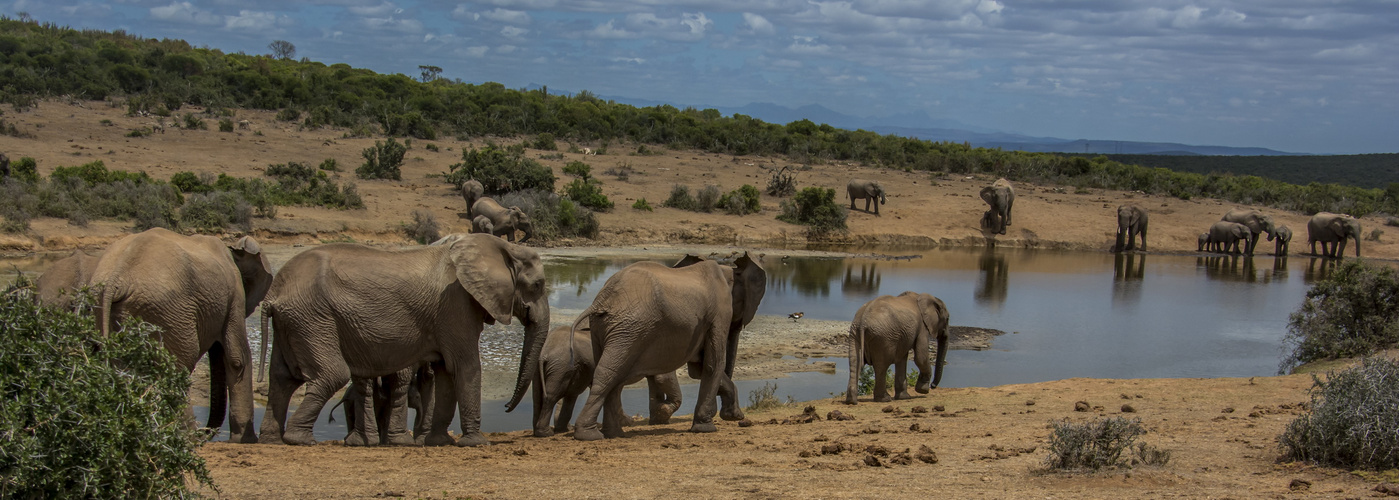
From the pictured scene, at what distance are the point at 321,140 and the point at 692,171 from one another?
12499 millimetres

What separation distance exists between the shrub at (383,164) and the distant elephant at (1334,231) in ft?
92.8

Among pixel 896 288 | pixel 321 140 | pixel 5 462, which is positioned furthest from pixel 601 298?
pixel 321 140

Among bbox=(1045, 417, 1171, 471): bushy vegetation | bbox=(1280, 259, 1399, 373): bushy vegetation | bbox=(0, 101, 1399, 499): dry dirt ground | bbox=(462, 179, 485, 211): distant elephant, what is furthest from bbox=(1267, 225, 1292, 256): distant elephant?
bbox=(1045, 417, 1171, 471): bushy vegetation

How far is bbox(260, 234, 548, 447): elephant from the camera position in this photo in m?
7.86

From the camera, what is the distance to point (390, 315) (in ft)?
26.3

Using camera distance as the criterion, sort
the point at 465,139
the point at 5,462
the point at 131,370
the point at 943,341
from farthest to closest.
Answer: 1. the point at 465,139
2. the point at 943,341
3. the point at 131,370
4. the point at 5,462

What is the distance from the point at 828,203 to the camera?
107ft

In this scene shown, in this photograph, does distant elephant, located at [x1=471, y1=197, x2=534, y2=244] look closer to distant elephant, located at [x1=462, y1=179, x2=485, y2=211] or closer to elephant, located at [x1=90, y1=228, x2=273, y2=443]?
distant elephant, located at [x1=462, y1=179, x2=485, y2=211]

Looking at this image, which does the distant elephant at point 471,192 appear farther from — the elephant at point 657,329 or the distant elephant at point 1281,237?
the distant elephant at point 1281,237

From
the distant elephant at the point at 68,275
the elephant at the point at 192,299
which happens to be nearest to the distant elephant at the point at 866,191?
the elephant at the point at 192,299

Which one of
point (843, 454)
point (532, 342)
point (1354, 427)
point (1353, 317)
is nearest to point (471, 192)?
point (532, 342)

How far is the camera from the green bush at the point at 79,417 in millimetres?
4188

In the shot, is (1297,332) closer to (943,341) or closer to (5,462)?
(943,341)

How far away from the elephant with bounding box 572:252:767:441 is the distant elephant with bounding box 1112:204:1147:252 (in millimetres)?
26670
